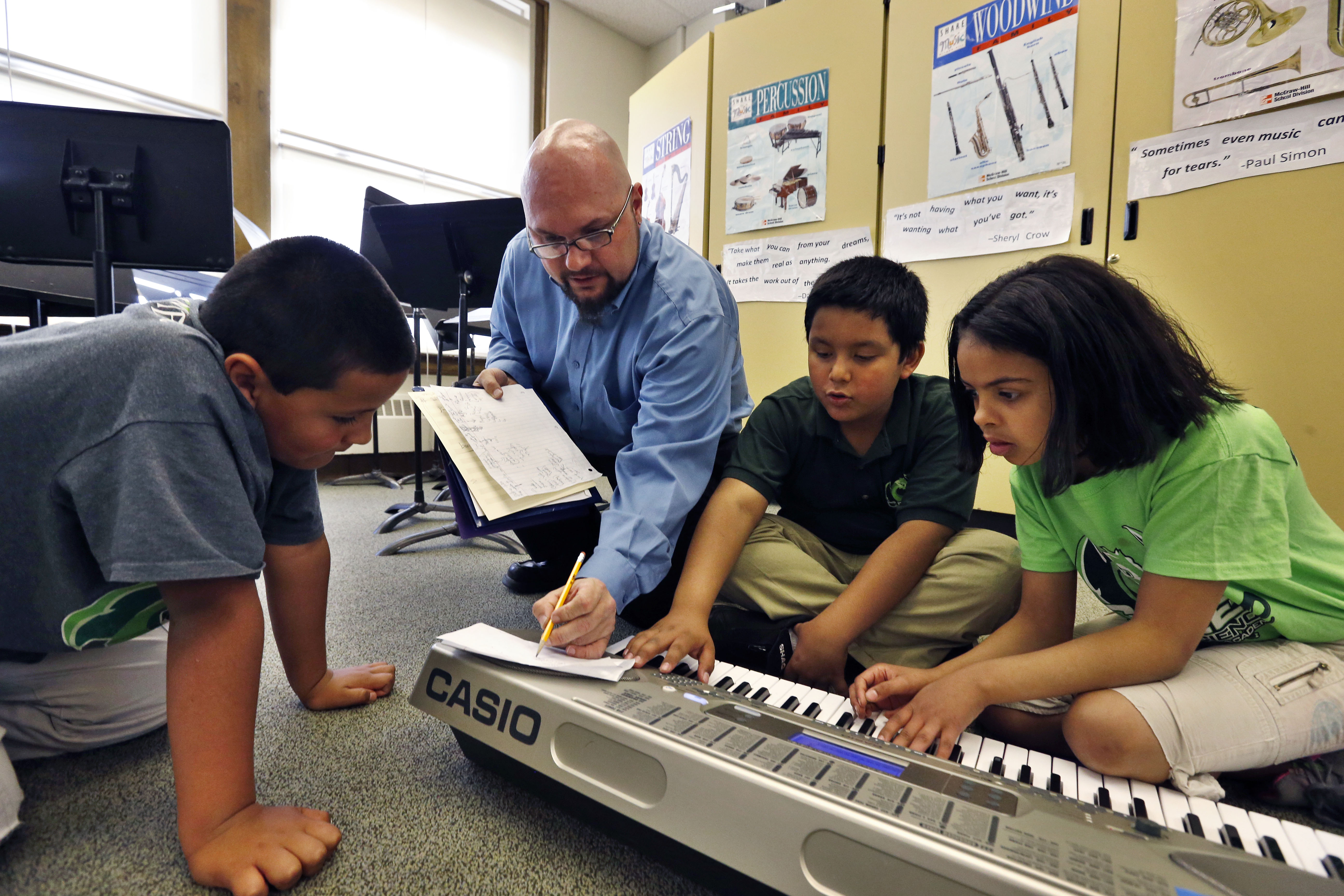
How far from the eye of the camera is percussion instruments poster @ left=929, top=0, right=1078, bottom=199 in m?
1.58

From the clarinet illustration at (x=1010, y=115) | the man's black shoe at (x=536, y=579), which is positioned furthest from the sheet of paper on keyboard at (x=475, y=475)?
the clarinet illustration at (x=1010, y=115)

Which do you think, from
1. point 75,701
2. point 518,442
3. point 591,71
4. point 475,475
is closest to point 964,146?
point 518,442

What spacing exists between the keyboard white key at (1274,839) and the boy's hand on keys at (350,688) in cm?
88

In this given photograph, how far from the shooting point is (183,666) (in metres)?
0.51

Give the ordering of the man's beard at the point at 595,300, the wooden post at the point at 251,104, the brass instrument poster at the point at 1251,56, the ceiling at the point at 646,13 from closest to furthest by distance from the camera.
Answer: the man's beard at the point at 595,300, the brass instrument poster at the point at 1251,56, the wooden post at the point at 251,104, the ceiling at the point at 646,13

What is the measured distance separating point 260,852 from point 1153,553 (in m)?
0.83

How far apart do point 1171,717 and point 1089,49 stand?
1.58 meters

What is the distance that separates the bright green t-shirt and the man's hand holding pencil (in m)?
0.51

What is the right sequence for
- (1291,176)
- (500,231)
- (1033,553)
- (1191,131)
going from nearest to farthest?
(1033,553) < (1291,176) < (1191,131) < (500,231)

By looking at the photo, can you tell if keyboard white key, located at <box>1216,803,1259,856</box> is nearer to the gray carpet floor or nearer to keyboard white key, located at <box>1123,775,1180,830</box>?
keyboard white key, located at <box>1123,775,1180,830</box>

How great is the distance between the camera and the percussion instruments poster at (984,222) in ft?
5.30

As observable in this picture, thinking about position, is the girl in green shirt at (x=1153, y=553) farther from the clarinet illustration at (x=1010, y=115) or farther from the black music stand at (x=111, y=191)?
the black music stand at (x=111, y=191)

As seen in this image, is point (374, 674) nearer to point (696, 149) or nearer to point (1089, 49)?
point (1089, 49)

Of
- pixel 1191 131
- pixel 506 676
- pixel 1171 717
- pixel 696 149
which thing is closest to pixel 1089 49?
pixel 1191 131
